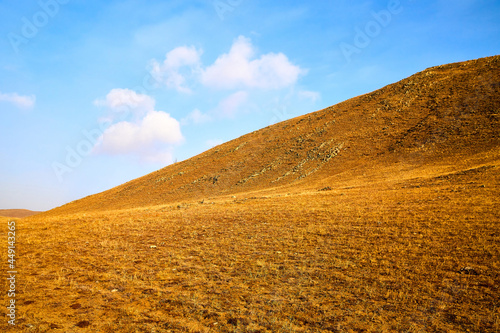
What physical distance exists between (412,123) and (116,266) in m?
44.6

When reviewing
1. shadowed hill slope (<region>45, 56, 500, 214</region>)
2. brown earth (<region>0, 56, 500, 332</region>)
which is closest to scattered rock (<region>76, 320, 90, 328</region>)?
brown earth (<region>0, 56, 500, 332</region>)

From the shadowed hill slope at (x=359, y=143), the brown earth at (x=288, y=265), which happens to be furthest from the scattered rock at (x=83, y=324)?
the shadowed hill slope at (x=359, y=143)

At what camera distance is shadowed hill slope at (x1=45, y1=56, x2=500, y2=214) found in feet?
111

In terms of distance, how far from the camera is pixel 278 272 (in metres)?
9.02

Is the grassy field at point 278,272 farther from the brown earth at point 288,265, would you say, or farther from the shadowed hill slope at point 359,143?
the shadowed hill slope at point 359,143

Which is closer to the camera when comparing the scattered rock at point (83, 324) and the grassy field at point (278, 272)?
the scattered rock at point (83, 324)

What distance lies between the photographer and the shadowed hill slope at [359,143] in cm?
3372

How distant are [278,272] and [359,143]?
3758 cm

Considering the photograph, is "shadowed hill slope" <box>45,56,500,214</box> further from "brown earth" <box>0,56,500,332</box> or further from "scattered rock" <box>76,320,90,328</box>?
"scattered rock" <box>76,320,90,328</box>

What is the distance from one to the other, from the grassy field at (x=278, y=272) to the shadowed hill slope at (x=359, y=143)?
18051 mm

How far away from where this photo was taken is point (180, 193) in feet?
147

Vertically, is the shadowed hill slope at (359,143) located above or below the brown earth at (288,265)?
above

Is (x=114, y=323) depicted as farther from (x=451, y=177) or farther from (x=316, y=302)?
(x=451, y=177)

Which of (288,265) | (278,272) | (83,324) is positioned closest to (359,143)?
(288,265)
